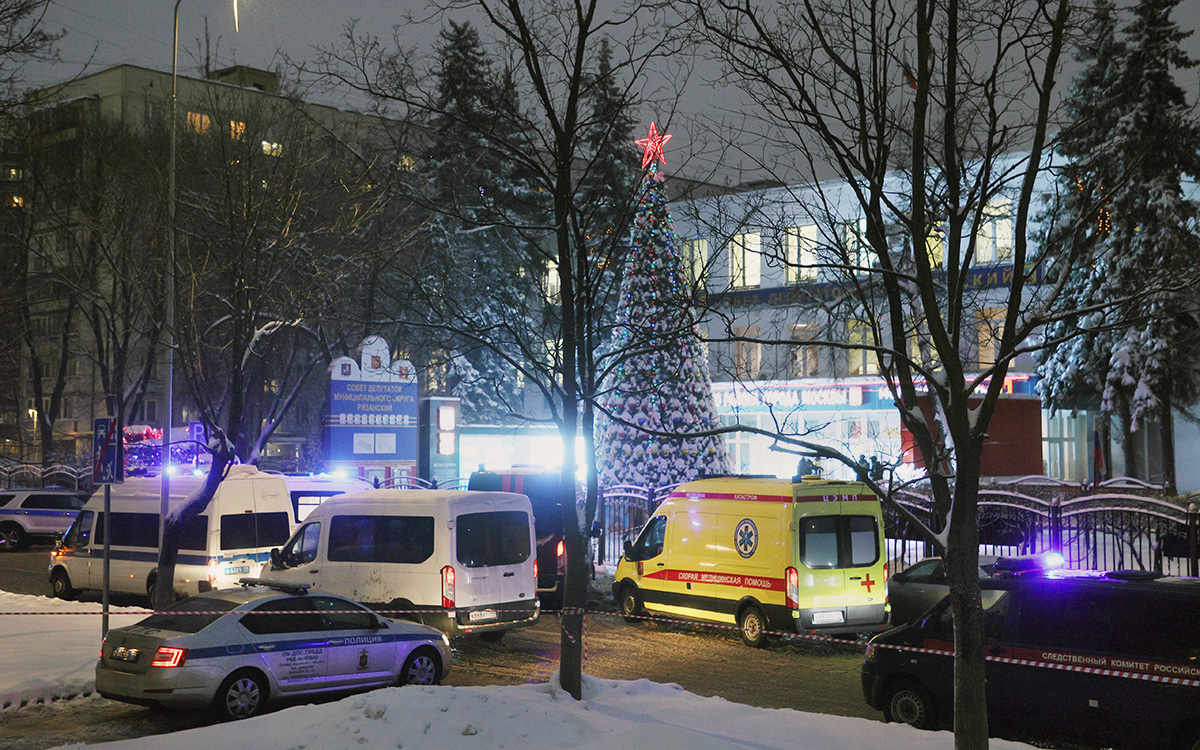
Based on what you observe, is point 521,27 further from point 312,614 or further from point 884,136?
point 312,614

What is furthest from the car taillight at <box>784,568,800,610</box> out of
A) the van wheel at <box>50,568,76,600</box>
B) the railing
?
the railing

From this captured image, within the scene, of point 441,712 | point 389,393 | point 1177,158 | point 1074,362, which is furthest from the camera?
point 1074,362

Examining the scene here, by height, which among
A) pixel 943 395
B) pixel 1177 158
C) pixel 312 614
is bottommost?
pixel 312 614

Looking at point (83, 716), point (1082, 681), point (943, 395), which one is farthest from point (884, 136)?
point (83, 716)

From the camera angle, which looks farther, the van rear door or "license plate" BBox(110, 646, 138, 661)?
the van rear door

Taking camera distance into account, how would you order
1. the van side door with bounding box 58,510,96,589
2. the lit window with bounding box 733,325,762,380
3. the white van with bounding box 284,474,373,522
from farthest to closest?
the white van with bounding box 284,474,373,522
the van side door with bounding box 58,510,96,589
the lit window with bounding box 733,325,762,380

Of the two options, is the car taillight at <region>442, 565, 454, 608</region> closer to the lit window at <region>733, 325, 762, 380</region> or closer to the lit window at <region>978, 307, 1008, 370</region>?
the lit window at <region>733, 325, 762, 380</region>

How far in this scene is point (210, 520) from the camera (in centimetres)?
1742

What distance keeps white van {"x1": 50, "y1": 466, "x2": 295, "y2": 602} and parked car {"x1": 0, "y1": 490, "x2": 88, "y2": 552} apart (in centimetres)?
1465

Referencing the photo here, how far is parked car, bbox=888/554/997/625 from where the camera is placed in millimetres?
15312

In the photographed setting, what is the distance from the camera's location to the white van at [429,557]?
14.1 metres

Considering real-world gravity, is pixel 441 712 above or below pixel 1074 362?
below

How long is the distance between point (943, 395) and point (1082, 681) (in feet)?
13.6

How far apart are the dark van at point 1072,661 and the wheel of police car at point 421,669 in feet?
15.9
